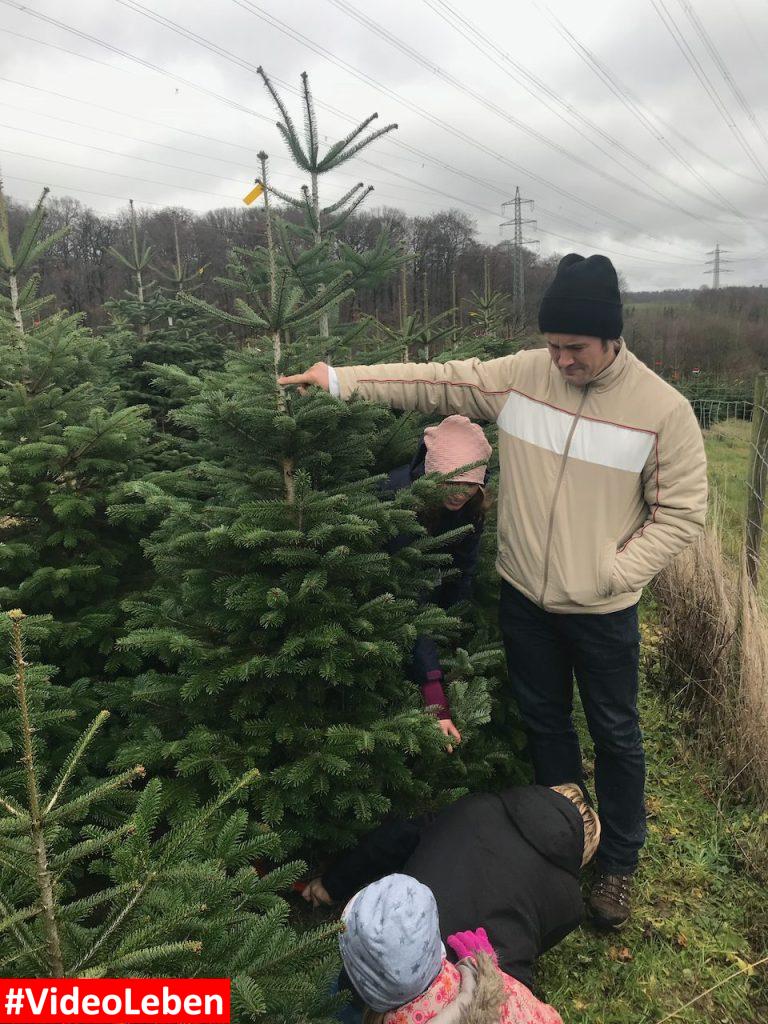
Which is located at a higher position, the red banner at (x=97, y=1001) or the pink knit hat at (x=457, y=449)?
the pink knit hat at (x=457, y=449)

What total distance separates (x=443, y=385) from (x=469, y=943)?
195 centimetres

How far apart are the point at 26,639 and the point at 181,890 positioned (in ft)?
5.82

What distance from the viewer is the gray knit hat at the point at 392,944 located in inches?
58.8

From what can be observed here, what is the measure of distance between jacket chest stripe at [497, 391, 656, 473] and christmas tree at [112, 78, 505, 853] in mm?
504

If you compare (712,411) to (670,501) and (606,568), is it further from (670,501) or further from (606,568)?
(606,568)

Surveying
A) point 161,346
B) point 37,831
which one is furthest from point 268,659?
point 161,346

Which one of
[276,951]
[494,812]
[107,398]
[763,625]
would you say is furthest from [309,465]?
[107,398]

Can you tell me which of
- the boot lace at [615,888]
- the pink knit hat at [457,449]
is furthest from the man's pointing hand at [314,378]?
the boot lace at [615,888]

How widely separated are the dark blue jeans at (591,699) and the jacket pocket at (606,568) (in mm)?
144

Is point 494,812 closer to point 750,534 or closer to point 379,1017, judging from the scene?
point 379,1017

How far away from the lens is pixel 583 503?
2445 millimetres

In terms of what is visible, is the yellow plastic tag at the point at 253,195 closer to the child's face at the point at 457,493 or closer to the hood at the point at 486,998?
the child's face at the point at 457,493

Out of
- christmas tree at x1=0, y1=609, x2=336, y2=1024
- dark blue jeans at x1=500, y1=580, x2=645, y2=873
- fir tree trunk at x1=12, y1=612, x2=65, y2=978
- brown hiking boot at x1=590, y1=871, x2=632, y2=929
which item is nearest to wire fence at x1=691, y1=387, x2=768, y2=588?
dark blue jeans at x1=500, y1=580, x2=645, y2=873

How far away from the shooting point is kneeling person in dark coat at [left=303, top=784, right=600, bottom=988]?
1920 millimetres
